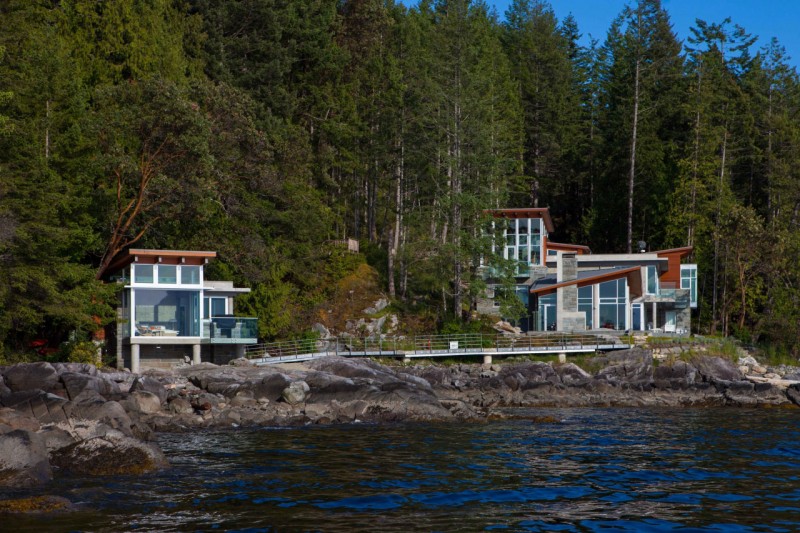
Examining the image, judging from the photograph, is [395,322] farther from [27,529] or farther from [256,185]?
[27,529]

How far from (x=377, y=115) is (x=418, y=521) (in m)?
40.4

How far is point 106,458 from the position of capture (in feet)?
57.8

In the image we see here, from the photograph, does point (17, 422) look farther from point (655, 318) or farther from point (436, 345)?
point (655, 318)

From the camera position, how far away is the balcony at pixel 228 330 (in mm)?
34750

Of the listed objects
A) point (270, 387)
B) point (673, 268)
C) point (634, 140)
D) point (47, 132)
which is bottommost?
point (270, 387)

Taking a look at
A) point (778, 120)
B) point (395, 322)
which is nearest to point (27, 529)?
point (395, 322)

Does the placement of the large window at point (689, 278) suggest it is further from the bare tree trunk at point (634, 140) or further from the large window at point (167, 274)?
the large window at point (167, 274)

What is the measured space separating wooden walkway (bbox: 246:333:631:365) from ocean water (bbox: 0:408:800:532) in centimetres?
1278

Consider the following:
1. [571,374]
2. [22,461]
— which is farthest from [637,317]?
[22,461]

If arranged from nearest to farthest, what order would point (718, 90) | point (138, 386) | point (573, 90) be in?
1. point (138, 386)
2. point (718, 90)
3. point (573, 90)

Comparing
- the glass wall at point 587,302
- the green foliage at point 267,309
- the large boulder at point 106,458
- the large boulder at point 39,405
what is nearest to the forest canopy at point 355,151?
the green foliage at point 267,309

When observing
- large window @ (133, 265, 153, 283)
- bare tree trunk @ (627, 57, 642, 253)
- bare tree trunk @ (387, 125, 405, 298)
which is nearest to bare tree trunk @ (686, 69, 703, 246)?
bare tree trunk @ (627, 57, 642, 253)

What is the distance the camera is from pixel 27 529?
1286cm

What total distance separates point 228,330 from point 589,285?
1971 cm
